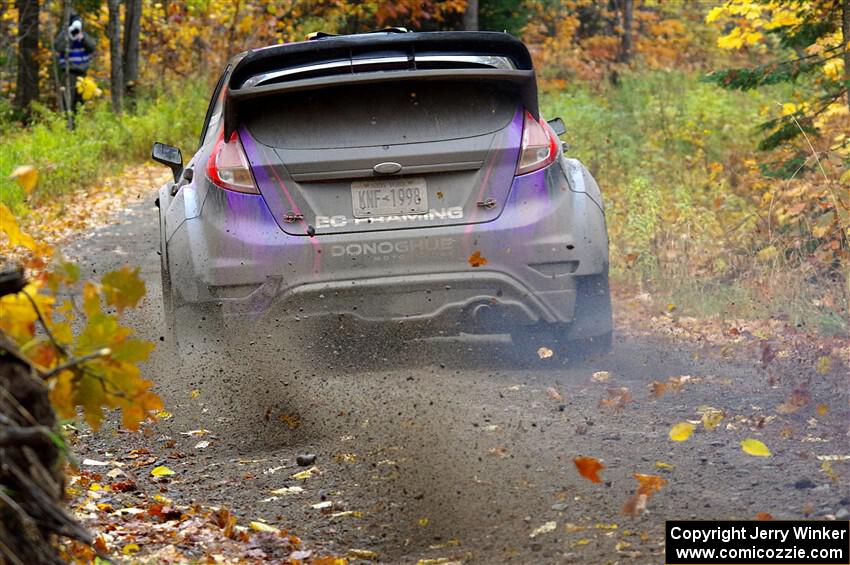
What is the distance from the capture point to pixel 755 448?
489 cm

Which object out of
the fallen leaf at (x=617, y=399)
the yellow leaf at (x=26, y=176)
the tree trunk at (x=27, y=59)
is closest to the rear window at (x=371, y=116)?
the fallen leaf at (x=617, y=399)

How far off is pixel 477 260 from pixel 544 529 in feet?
7.34

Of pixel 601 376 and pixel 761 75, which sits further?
pixel 761 75

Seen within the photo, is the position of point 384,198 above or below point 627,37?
above

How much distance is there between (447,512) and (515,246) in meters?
2.11

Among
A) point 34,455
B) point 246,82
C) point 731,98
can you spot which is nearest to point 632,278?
point 246,82

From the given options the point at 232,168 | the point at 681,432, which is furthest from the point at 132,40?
the point at 681,432

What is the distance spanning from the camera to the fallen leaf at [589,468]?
4.50 m

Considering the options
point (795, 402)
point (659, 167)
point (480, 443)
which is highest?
point (480, 443)

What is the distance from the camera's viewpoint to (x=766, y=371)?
6512mm

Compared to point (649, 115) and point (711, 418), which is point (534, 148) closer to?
point (711, 418)

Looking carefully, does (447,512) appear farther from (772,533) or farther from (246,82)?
(246,82)

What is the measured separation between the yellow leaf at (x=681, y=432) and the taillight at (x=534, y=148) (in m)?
1.64

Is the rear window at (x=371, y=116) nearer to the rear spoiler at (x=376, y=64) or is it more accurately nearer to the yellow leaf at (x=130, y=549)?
the rear spoiler at (x=376, y=64)
